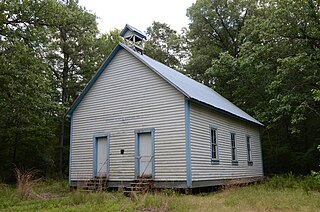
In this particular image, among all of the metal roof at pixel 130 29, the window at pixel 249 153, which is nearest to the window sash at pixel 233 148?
the window at pixel 249 153

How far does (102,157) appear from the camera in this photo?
16562mm

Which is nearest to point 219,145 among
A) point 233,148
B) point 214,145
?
point 214,145

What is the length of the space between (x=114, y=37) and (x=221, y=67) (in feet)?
51.2

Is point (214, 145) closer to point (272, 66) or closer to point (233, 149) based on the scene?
point (233, 149)

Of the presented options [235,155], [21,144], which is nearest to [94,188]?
[235,155]

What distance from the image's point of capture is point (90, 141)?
56.3 ft

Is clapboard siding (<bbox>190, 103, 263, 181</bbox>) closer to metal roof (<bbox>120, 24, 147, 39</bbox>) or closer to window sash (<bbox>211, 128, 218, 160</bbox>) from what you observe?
window sash (<bbox>211, 128, 218, 160</bbox>)

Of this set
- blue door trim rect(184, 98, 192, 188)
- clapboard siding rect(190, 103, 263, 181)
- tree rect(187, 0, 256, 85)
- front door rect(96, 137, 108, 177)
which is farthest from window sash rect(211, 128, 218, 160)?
tree rect(187, 0, 256, 85)

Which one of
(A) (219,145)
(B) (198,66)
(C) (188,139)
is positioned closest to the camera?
(C) (188,139)

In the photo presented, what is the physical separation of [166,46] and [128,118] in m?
25.2

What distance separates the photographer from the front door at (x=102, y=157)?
16.3 metres

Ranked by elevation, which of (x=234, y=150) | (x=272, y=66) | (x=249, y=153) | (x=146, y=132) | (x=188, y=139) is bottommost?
(x=249, y=153)

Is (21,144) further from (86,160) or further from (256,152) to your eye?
(256,152)

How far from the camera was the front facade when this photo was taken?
46.4 ft
